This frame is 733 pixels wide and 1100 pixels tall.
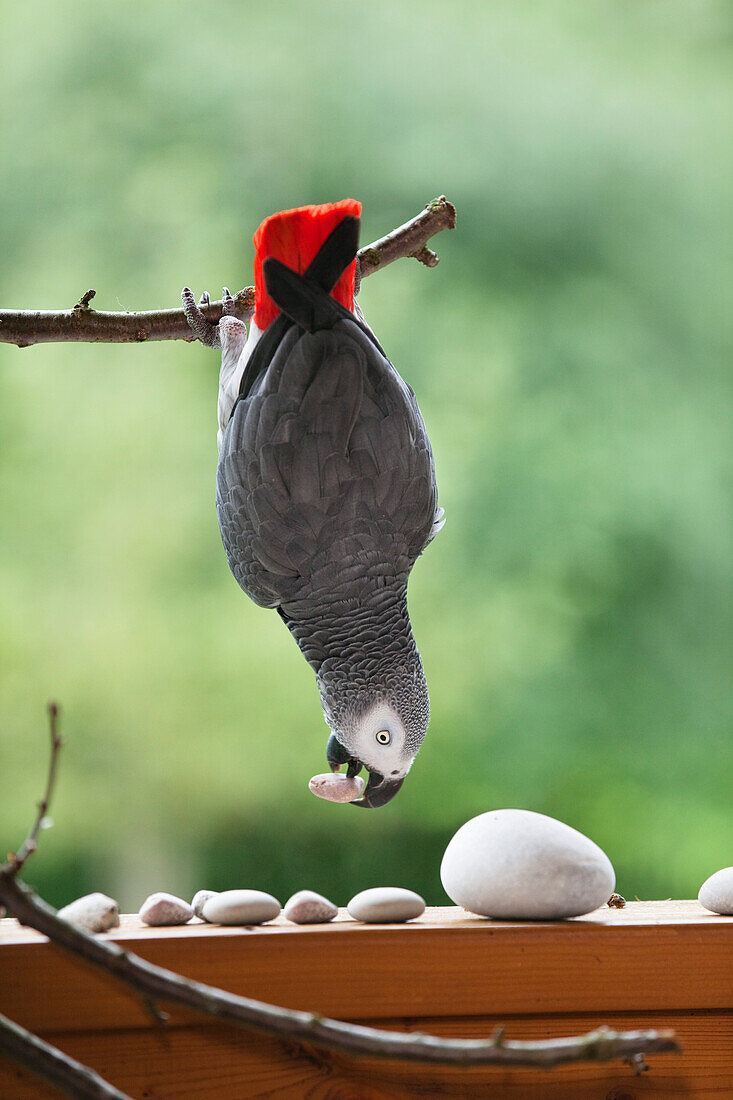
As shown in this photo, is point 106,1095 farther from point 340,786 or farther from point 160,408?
point 160,408

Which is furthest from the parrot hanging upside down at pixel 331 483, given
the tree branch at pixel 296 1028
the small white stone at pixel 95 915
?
the tree branch at pixel 296 1028

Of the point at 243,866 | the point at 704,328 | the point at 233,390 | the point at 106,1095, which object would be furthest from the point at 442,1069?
the point at 704,328

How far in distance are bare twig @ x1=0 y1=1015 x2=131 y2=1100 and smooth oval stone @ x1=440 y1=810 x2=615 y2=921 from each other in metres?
0.38

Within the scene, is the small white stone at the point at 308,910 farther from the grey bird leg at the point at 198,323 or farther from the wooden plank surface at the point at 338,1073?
the grey bird leg at the point at 198,323

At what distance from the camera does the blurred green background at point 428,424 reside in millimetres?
1604

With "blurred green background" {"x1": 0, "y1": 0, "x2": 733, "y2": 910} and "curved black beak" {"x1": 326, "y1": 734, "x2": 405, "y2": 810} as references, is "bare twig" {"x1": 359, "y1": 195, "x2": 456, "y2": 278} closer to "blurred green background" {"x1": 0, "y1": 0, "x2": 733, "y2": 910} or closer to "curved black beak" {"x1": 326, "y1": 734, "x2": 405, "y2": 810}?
"curved black beak" {"x1": 326, "y1": 734, "x2": 405, "y2": 810}

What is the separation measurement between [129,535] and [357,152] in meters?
0.80

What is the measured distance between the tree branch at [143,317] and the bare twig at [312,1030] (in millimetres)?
566

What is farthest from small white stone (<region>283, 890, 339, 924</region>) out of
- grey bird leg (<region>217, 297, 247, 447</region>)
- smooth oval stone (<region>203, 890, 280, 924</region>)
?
grey bird leg (<region>217, 297, 247, 447</region>)

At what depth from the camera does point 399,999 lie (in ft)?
2.06

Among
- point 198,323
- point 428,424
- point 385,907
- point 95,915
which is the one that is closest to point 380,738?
point 385,907

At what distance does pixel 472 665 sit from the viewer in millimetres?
1647

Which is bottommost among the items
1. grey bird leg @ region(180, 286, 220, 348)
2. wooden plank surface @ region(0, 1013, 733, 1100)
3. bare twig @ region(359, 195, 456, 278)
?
wooden plank surface @ region(0, 1013, 733, 1100)

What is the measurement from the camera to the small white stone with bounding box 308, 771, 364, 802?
798mm
